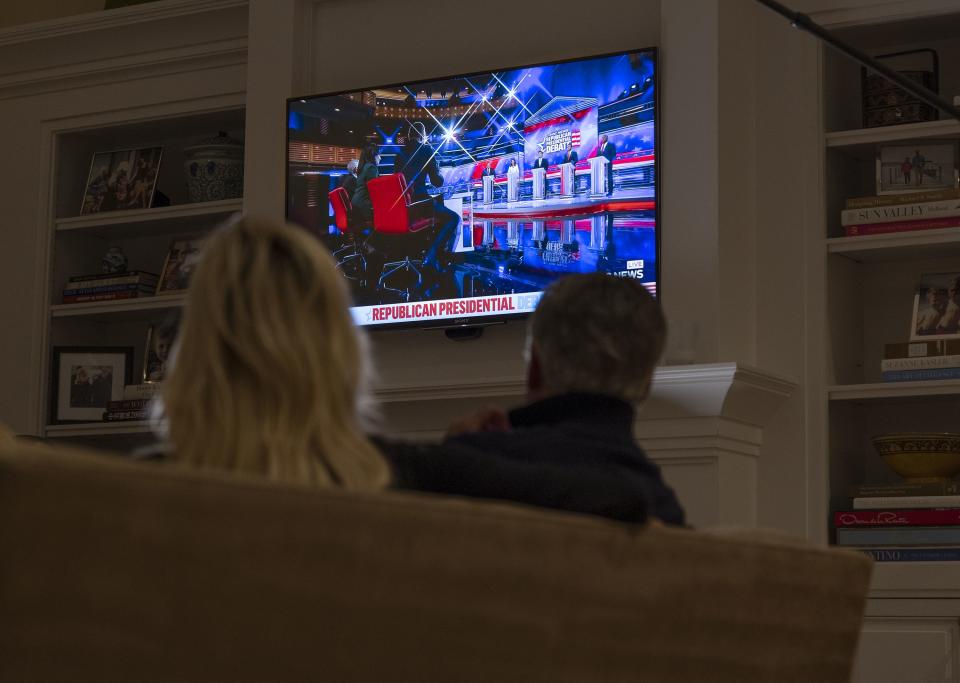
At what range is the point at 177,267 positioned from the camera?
5230 mm

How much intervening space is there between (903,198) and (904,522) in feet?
2.98

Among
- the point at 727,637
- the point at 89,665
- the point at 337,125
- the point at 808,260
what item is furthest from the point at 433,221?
the point at 89,665

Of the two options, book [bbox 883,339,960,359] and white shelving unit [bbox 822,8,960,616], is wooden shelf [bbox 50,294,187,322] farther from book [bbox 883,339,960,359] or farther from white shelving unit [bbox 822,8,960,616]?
book [bbox 883,339,960,359]

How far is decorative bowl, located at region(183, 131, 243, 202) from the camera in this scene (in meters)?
5.11

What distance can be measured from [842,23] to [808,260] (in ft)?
2.29

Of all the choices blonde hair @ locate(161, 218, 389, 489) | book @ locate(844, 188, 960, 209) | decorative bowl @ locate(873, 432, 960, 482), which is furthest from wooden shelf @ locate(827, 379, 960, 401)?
blonde hair @ locate(161, 218, 389, 489)

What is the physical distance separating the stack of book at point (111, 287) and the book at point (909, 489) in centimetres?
268

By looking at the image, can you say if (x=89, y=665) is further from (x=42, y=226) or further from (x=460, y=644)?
(x=42, y=226)

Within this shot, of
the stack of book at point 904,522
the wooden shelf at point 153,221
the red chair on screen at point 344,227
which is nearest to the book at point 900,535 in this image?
the stack of book at point 904,522

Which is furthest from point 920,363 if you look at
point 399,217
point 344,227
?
point 344,227

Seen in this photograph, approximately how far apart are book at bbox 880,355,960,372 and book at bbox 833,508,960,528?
1.32 ft

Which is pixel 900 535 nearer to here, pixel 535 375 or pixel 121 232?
pixel 535 375

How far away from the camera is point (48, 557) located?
34.1 inches

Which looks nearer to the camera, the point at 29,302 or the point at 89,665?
the point at 89,665
